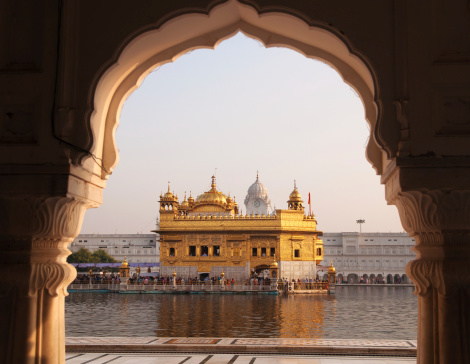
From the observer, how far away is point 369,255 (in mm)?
62969

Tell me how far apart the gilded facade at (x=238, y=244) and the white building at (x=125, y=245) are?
94.5 feet

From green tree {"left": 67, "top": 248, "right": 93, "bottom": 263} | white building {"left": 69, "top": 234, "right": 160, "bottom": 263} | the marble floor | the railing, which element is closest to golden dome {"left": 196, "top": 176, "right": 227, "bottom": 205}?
the railing


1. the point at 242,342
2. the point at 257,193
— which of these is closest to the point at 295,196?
the point at 257,193

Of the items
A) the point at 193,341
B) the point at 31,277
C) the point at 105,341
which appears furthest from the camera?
the point at 193,341

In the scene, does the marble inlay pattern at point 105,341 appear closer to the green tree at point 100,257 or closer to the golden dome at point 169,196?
the golden dome at point 169,196

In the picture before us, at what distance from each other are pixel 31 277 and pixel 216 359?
3.40 m

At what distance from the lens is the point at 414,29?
342cm

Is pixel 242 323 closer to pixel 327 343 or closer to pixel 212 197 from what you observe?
pixel 327 343

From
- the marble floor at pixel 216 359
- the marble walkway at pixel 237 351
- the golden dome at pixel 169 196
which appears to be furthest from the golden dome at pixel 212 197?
the marble floor at pixel 216 359

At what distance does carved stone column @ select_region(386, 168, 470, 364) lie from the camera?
3.22m

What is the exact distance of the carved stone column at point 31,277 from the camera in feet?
11.1

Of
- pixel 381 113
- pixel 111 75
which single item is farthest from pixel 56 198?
pixel 381 113

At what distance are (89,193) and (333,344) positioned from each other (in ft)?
14.8

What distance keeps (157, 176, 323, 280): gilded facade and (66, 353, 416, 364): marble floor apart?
1067 inches
